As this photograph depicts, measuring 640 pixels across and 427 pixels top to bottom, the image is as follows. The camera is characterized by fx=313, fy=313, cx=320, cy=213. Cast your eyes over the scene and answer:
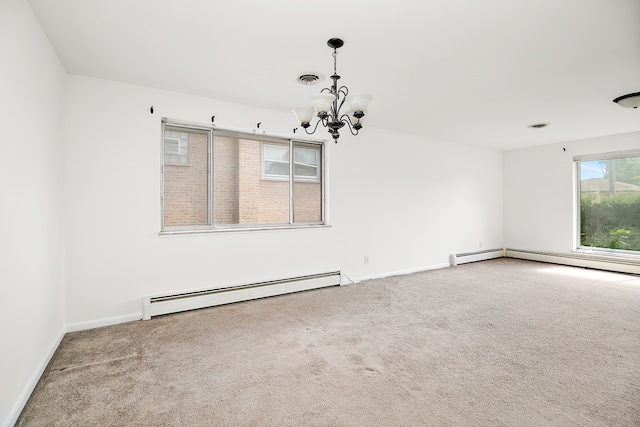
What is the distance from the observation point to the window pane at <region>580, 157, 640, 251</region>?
5.58 metres

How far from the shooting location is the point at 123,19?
2.18 metres

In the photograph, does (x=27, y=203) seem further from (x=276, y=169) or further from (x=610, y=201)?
(x=610, y=201)

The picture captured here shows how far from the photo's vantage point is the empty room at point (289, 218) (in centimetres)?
194

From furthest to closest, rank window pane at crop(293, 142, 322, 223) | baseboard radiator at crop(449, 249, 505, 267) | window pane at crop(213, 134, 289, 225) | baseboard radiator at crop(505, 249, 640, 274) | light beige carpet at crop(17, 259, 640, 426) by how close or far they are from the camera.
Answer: baseboard radiator at crop(449, 249, 505, 267) < baseboard radiator at crop(505, 249, 640, 274) < window pane at crop(293, 142, 322, 223) < window pane at crop(213, 134, 289, 225) < light beige carpet at crop(17, 259, 640, 426)

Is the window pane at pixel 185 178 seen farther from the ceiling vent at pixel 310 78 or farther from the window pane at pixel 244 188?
the ceiling vent at pixel 310 78

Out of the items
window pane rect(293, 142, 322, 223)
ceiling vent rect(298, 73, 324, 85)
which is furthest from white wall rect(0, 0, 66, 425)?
window pane rect(293, 142, 322, 223)

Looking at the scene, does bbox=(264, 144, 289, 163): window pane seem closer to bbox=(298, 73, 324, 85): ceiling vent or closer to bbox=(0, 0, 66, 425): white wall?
bbox=(298, 73, 324, 85): ceiling vent

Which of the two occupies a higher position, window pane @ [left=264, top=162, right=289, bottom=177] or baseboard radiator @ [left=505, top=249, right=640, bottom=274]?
window pane @ [left=264, top=162, right=289, bottom=177]

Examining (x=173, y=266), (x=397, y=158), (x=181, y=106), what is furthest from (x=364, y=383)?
(x=397, y=158)

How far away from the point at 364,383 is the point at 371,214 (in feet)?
10.5

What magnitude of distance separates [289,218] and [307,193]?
1.56 ft

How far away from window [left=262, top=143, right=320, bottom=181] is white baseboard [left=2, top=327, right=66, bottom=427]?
283 cm

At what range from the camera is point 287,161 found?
4.54 m

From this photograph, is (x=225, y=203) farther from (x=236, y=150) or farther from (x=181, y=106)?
(x=181, y=106)
